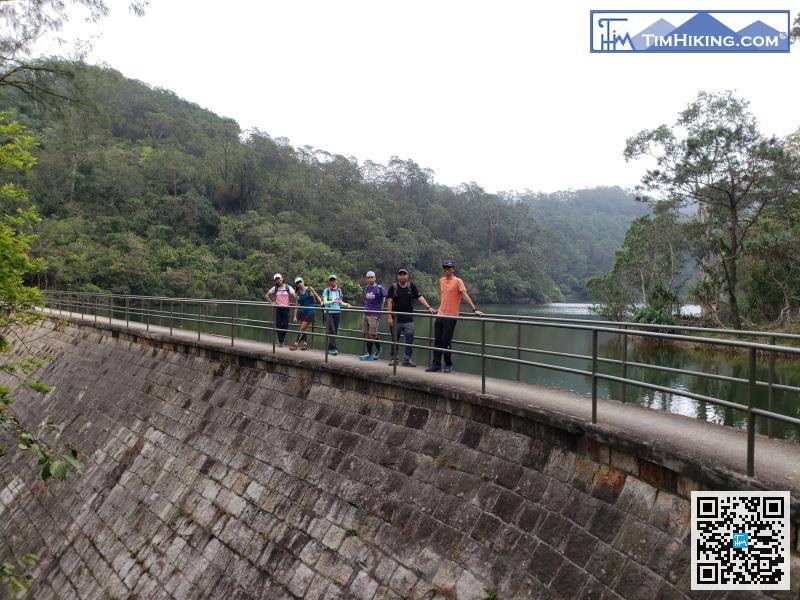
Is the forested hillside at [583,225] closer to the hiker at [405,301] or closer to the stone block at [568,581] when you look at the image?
the hiker at [405,301]

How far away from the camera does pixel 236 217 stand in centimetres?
6216

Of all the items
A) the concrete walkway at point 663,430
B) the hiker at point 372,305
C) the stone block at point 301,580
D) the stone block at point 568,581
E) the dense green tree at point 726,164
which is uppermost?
the dense green tree at point 726,164

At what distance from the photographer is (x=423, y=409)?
6.15 m

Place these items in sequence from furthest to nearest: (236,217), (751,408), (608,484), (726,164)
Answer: (236,217) < (726,164) < (608,484) < (751,408)

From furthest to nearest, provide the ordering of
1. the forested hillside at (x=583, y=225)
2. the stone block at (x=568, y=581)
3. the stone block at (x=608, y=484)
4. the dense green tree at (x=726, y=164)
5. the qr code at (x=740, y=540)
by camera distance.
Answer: the forested hillside at (x=583, y=225)
the dense green tree at (x=726, y=164)
the stone block at (x=608, y=484)
the stone block at (x=568, y=581)
the qr code at (x=740, y=540)

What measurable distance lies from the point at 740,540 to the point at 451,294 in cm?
441

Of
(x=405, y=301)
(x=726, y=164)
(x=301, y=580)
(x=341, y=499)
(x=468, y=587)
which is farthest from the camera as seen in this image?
(x=726, y=164)

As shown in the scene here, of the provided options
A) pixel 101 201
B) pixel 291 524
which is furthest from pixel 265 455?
pixel 101 201

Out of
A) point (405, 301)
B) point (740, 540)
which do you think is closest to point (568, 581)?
point (740, 540)

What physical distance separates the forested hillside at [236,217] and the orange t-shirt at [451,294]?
31.8 metres

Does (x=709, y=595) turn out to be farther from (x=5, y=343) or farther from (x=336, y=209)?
(x=336, y=209)

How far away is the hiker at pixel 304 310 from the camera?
31.4 ft

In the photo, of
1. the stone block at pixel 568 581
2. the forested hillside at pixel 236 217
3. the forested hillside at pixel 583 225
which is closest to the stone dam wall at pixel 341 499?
the stone block at pixel 568 581

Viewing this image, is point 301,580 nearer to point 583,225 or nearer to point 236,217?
point 236,217
